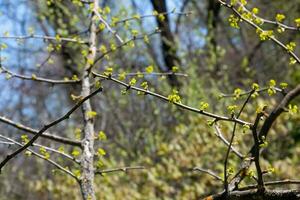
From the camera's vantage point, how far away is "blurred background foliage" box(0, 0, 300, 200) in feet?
25.0

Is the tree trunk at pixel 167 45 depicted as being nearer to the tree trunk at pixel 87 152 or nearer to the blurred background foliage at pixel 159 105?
the blurred background foliage at pixel 159 105

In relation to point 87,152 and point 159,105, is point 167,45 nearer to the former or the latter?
point 159,105

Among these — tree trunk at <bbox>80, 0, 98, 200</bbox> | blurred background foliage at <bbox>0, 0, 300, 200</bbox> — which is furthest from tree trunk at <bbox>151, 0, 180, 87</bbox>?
tree trunk at <bbox>80, 0, 98, 200</bbox>

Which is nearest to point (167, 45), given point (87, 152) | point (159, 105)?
point (159, 105)

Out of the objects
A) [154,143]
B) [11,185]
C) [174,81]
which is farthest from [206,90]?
[11,185]

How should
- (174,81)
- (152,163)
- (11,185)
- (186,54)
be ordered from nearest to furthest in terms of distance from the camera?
(152,163) < (174,81) < (186,54) < (11,185)

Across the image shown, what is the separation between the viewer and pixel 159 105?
925 cm

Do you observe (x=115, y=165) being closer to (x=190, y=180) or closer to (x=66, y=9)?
(x=190, y=180)

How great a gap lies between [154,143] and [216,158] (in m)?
1.34

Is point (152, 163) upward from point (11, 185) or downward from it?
downward

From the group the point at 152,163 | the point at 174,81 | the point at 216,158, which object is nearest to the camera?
the point at 216,158

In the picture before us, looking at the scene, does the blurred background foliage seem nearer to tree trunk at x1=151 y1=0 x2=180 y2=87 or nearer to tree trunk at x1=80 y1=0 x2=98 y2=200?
tree trunk at x1=151 y1=0 x2=180 y2=87

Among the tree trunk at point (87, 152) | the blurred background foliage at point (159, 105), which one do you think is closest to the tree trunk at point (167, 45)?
the blurred background foliage at point (159, 105)

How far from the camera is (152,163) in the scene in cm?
824
